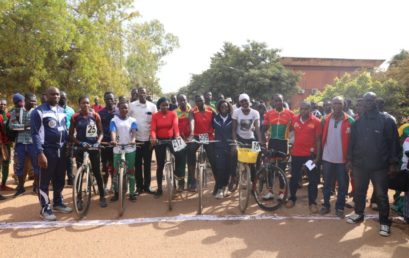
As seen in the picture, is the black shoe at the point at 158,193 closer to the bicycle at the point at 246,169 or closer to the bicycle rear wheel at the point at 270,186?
the bicycle at the point at 246,169

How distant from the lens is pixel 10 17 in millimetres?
13578

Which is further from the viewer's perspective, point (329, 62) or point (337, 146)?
point (329, 62)

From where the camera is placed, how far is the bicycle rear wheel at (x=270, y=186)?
20.4 ft

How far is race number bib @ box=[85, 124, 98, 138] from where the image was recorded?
605 cm

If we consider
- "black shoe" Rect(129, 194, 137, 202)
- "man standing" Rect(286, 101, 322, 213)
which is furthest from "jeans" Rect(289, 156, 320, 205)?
"black shoe" Rect(129, 194, 137, 202)

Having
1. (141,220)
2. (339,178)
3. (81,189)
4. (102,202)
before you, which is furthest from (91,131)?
(339,178)

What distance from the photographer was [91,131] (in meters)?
6.08

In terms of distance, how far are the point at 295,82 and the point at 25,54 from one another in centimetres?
2689

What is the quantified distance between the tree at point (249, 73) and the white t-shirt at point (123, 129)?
27.3m

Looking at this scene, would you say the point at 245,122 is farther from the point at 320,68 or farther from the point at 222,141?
the point at 320,68

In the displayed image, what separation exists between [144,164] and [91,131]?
4.69 ft

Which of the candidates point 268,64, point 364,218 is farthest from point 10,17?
point 268,64

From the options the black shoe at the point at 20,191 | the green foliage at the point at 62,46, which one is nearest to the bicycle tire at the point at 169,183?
the black shoe at the point at 20,191

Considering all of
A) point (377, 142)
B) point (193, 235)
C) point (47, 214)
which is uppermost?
point (377, 142)
